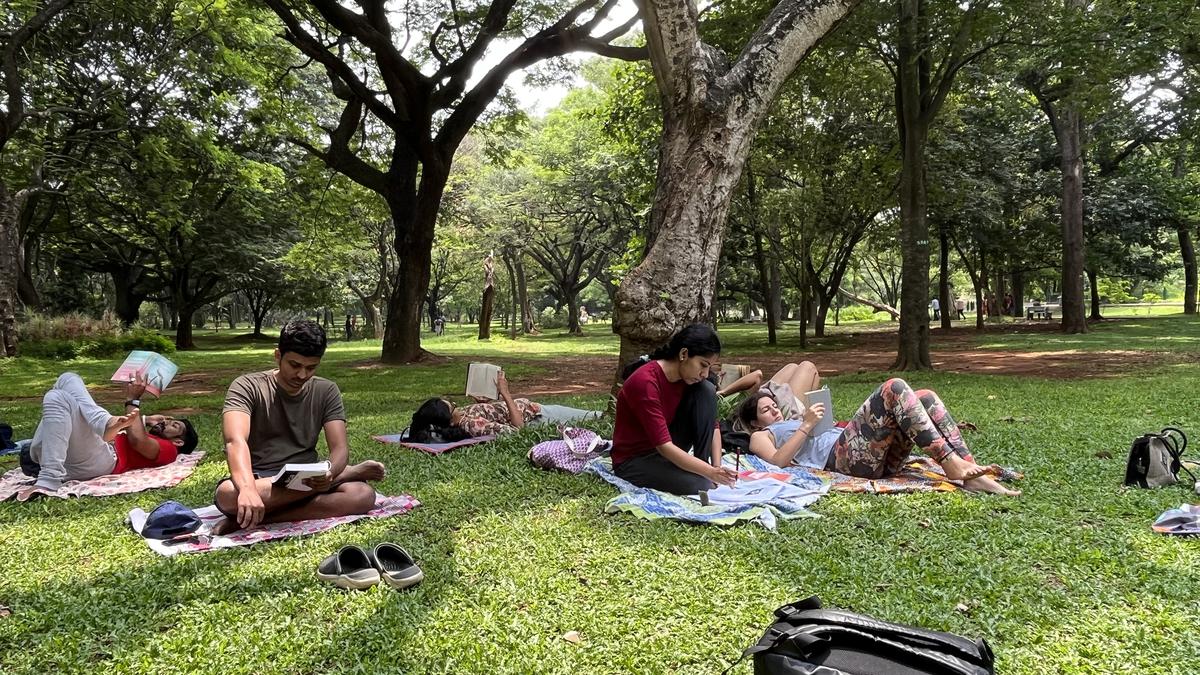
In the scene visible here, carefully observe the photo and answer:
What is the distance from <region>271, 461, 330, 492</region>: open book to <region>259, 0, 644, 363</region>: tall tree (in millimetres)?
10618

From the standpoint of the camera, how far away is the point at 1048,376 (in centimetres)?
1107

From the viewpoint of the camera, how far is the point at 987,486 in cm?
459

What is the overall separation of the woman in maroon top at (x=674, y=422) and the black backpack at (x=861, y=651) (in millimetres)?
2209

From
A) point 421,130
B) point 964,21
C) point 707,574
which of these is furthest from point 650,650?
point 421,130

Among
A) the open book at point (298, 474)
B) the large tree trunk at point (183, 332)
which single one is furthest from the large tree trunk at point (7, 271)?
the open book at point (298, 474)

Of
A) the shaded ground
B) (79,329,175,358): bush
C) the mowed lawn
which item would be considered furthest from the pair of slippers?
Answer: (79,329,175,358): bush

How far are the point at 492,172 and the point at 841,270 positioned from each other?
52.7 ft

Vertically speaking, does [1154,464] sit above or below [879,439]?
below

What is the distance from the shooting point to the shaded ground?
11750 millimetres

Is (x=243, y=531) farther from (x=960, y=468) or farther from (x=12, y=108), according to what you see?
(x=12, y=108)

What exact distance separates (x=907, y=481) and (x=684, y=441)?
1548 millimetres

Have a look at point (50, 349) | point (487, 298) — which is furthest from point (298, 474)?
point (487, 298)

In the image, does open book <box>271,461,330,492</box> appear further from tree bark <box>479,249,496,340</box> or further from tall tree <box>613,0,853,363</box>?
tree bark <box>479,249,496,340</box>

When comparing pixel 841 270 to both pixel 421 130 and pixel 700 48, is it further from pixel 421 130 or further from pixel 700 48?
pixel 700 48
